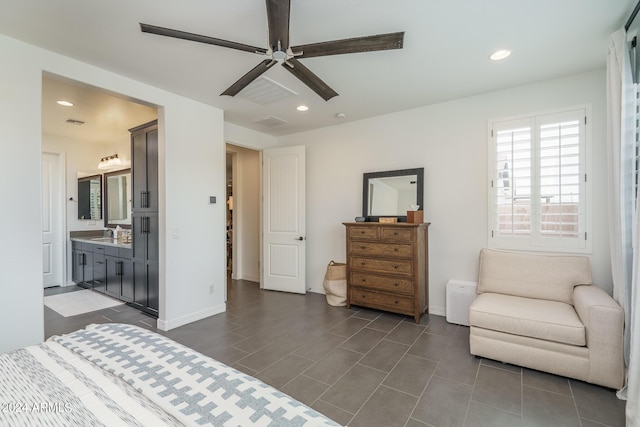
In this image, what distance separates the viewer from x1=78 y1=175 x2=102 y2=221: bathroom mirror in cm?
540

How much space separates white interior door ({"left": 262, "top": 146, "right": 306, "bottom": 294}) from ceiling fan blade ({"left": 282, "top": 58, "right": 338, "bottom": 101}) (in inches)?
84.5

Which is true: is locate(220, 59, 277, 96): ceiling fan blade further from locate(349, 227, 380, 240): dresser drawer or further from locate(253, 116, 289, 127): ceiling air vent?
locate(349, 227, 380, 240): dresser drawer

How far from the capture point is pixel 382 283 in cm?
365

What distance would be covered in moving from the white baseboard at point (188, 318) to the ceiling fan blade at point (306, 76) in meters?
2.98

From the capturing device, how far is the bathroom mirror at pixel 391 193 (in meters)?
3.83

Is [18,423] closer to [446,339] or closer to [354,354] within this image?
[354,354]

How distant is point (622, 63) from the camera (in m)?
2.11

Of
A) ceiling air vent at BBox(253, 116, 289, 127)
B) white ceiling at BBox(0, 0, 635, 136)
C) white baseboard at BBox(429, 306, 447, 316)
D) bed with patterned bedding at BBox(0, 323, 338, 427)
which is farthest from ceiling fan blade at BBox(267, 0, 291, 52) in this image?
white baseboard at BBox(429, 306, 447, 316)

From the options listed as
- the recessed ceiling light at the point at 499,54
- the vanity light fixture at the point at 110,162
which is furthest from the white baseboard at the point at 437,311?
the vanity light fixture at the point at 110,162

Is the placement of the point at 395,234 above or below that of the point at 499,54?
below

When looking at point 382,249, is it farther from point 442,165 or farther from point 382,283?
point 442,165

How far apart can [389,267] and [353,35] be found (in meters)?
2.56

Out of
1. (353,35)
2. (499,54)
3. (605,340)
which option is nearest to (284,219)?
(353,35)

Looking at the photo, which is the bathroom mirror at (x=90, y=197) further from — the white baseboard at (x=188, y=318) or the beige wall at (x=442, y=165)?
the beige wall at (x=442, y=165)
